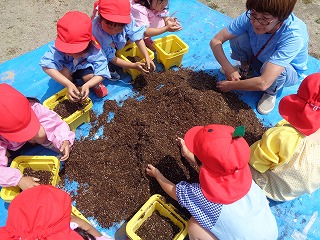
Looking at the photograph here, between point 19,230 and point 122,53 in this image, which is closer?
point 19,230

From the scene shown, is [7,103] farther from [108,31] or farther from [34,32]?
[34,32]

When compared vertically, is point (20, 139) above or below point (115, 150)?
above

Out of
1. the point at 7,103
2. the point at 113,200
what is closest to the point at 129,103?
the point at 113,200

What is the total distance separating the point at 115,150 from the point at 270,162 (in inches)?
49.8

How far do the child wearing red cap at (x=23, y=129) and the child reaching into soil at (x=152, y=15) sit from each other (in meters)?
1.40

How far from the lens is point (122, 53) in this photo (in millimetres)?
3174

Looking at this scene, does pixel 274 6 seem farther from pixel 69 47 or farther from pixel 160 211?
A: pixel 160 211

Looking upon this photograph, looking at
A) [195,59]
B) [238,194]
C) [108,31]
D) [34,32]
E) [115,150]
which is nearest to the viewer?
[238,194]

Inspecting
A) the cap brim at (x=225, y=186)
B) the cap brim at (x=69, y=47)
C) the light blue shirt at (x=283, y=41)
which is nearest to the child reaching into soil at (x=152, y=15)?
the light blue shirt at (x=283, y=41)

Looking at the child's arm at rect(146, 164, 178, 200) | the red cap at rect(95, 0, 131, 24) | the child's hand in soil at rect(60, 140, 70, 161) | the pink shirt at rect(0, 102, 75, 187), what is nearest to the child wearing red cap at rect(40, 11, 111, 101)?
the red cap at rect(95, 0, 131, 24)

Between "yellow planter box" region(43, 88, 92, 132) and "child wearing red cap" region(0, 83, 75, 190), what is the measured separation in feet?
0.41

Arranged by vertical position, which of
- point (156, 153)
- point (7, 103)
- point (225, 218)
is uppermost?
point (7, 103)

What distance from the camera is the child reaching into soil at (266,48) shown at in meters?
2.38

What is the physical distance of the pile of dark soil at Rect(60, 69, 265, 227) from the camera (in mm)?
2375
